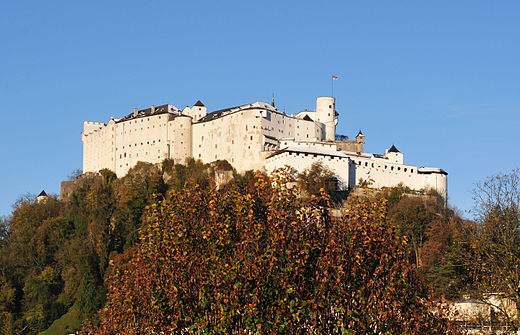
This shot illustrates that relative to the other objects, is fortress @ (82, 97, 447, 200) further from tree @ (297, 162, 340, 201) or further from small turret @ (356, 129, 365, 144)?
tree @ (297, 162, 340, 201)

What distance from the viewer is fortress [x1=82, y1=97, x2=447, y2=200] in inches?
3652

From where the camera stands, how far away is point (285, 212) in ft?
69.6

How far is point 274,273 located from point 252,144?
75168 millimetres

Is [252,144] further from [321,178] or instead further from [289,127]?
[321,178]

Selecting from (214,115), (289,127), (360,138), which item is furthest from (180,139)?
(360,138)

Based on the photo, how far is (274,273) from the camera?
20.2 metres

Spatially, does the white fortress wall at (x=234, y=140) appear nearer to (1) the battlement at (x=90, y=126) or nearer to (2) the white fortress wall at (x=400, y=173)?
(2) the white fortress wall at (x=400, y=173)

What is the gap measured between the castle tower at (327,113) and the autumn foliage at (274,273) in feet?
278

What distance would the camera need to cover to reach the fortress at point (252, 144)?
92.8 meters

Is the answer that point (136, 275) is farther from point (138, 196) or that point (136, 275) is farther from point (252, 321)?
Answer: point (138, 196)

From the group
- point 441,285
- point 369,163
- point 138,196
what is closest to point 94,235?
point 138,196

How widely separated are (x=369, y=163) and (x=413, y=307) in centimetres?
7532

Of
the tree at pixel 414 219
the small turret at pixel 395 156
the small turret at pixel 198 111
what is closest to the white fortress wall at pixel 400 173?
the small turret at pixel 395 156

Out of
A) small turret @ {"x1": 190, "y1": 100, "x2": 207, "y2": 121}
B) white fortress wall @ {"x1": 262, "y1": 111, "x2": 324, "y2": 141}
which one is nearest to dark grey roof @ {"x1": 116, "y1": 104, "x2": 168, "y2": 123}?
small turret @ {"x1": 190, "y1": 100, "x2": 207, "y2": 121}
